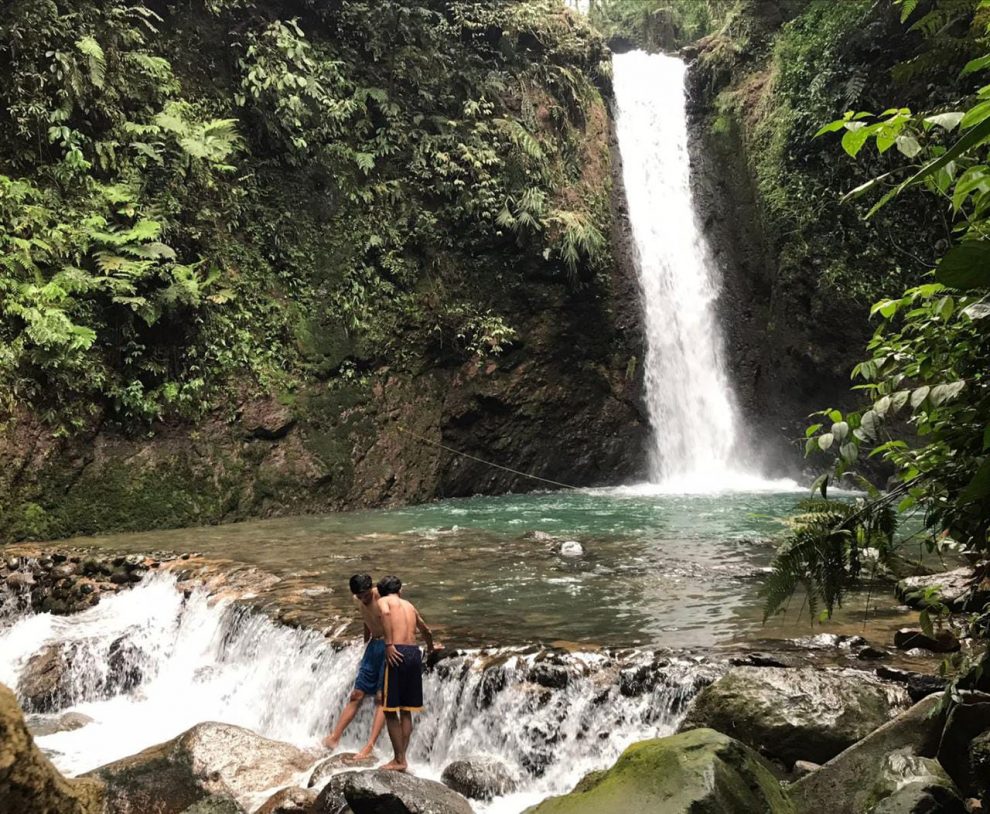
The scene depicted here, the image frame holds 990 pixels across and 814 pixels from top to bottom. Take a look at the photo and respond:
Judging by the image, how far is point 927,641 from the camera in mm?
4934

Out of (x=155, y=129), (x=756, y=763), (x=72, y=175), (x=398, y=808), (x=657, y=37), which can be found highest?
(x=657, y=37)

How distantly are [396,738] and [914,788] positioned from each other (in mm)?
3517

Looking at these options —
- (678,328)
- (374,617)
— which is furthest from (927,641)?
(678,328)

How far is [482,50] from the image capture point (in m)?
18.3

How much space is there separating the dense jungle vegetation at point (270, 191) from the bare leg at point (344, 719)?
773 centimetres

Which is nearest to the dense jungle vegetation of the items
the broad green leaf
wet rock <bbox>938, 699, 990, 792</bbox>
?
wet rock <bbox>938, 699, 990, 792</bbox>

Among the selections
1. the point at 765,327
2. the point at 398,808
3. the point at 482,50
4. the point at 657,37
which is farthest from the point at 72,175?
the point at 657,37

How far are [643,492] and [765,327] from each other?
5.25 m

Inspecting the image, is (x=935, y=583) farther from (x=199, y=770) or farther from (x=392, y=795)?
(x=199, y=770)

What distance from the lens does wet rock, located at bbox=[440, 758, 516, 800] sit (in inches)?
192

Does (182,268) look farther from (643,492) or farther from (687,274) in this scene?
(687,274)

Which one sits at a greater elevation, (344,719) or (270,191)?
(270,191)

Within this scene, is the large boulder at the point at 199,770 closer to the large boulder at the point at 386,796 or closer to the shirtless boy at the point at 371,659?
the shirtless boy at the point at 371,659

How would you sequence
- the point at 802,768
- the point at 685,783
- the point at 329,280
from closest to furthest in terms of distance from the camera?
the point at 685,783
the point at 802,768
the point at 329,280
